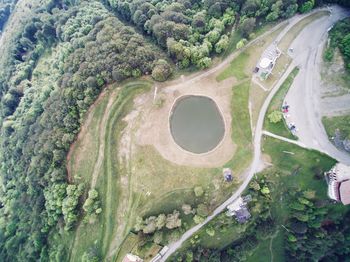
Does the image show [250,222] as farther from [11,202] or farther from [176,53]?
[11,202]

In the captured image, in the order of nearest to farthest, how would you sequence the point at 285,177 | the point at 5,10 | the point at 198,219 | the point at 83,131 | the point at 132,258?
the point at 198,219
the point at 132,258
the point at 285,177
the point at 83,131
the point at 5,10

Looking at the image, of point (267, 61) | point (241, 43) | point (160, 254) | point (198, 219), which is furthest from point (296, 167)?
point (160, 254)

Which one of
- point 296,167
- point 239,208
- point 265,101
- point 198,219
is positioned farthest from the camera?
point 265,101

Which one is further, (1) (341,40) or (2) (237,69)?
(2) (237,69)

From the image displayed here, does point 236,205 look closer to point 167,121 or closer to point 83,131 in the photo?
point 167,121

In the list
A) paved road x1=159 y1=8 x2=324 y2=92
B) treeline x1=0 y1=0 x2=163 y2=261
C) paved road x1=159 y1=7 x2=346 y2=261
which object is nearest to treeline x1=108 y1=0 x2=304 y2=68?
paved road x1=159 y1=8 x2=324 y2=92

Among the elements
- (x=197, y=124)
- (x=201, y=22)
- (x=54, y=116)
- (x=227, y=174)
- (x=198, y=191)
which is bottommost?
(x=198, y=191)
